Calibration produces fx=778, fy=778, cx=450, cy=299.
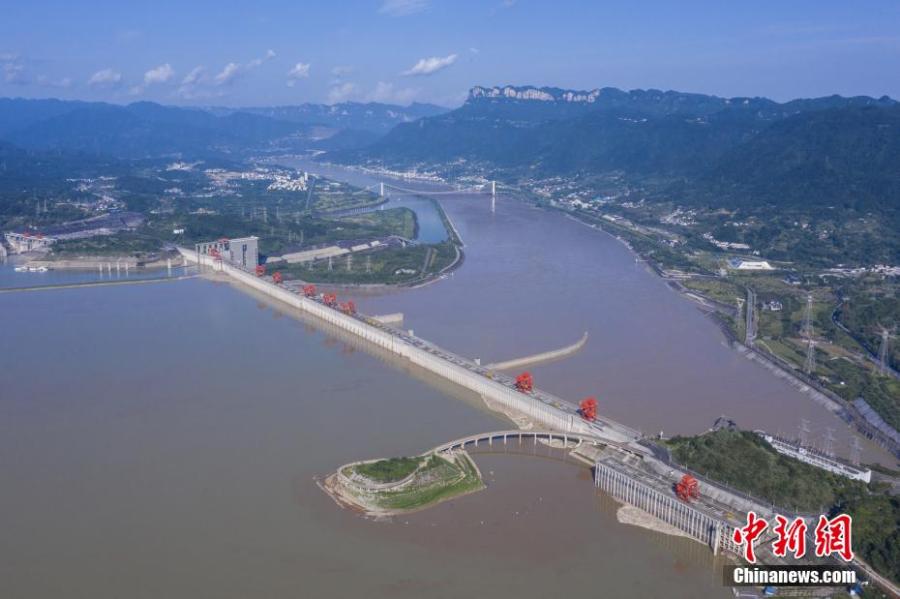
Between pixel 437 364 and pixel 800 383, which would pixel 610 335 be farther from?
pixel 437 364

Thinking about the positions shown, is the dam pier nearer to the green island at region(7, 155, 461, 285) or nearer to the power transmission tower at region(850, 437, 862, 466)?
the power transmission tower at region(850, 437, 862, 466)

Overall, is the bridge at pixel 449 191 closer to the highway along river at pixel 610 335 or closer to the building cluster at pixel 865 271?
the highway along river at pixel 610 335

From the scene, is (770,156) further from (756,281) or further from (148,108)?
(148,108)

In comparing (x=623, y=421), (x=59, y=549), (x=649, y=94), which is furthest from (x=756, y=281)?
(x=649, y=94)

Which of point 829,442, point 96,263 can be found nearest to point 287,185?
point 96,263

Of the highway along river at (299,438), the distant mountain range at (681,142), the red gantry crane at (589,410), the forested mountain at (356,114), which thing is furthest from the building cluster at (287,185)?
the forested mountain at (356,114)

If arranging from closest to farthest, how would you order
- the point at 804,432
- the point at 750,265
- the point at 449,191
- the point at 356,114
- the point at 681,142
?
the point at 804,432 < the point at 750,265 < the point at 449,191 < the point at 681,142 < the point at 356,114
